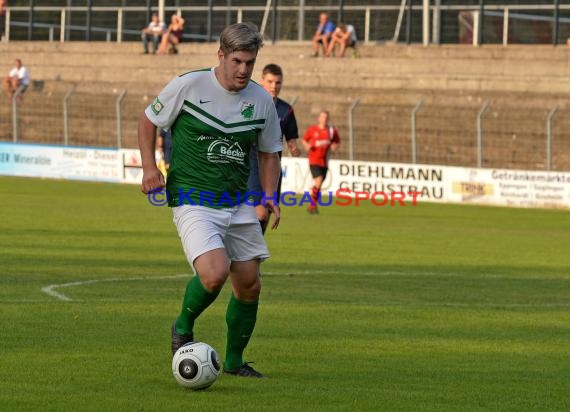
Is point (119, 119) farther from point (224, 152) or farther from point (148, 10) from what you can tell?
point (224, 152)

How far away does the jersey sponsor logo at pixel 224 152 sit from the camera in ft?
27.8

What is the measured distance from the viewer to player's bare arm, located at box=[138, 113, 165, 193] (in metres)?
8.17

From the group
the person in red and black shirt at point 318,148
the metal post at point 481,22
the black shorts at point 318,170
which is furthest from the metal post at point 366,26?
the black shorts at point 318,170

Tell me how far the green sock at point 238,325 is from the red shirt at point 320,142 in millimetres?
20603

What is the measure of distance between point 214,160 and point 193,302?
2.80 feet

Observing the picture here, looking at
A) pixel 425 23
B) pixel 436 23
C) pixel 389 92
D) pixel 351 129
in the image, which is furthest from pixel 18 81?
pixel 436 23

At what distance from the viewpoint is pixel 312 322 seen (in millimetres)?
11680

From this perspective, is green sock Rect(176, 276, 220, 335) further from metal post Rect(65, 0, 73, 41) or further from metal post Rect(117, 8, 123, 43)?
metal post Rect(65, 0, 73, 41)

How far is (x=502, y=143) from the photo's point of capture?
1383 inches

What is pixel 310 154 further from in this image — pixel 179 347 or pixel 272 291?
pixel 179 347

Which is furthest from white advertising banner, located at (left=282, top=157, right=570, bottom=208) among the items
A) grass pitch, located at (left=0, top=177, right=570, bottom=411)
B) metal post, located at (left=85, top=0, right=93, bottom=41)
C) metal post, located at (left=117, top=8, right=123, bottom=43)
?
metal post, located at (left=85, top=0, right=93, bottom=41)

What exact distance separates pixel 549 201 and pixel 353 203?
173 inches

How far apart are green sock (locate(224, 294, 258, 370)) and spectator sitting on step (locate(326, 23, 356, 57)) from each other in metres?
33.5

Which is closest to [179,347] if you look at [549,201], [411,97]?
[549,201]
